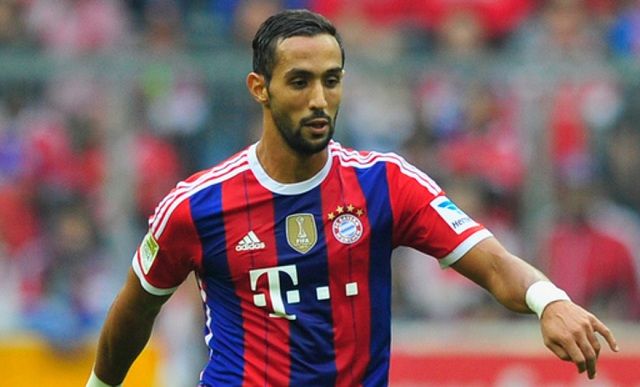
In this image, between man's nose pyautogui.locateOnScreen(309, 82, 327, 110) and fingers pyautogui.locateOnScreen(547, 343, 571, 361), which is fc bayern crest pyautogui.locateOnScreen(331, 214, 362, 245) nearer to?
man's nose pyautogui.locateOnScreen(309, 82, 327, 110)

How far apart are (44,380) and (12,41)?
2.65 meters

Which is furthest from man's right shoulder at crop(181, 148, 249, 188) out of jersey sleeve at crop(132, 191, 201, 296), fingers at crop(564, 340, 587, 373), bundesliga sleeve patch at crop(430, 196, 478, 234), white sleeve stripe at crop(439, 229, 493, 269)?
fingers at crop(564, 340, 587, 373)

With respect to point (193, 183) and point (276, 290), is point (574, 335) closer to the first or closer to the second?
point (276, 290)

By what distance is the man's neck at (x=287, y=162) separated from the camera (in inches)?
219

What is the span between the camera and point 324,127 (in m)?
5.38

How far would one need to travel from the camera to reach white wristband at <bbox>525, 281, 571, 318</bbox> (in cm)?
507

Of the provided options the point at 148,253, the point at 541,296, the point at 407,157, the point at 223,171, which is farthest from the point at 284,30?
the point at 407,157

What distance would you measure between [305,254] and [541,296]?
34.4 inches

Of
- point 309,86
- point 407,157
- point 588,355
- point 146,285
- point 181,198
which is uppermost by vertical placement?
point 407,157

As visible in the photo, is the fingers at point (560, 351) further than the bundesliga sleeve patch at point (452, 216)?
No

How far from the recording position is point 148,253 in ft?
18.5

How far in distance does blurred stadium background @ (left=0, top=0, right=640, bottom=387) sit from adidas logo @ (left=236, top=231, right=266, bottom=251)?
487cm

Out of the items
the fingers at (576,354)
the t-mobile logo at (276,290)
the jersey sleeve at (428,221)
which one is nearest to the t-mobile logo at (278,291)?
the t-mobile logo at (276,290)

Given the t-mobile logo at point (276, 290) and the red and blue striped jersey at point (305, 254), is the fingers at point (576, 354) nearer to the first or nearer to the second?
the red and blue striped jersey at point (305, 254)
